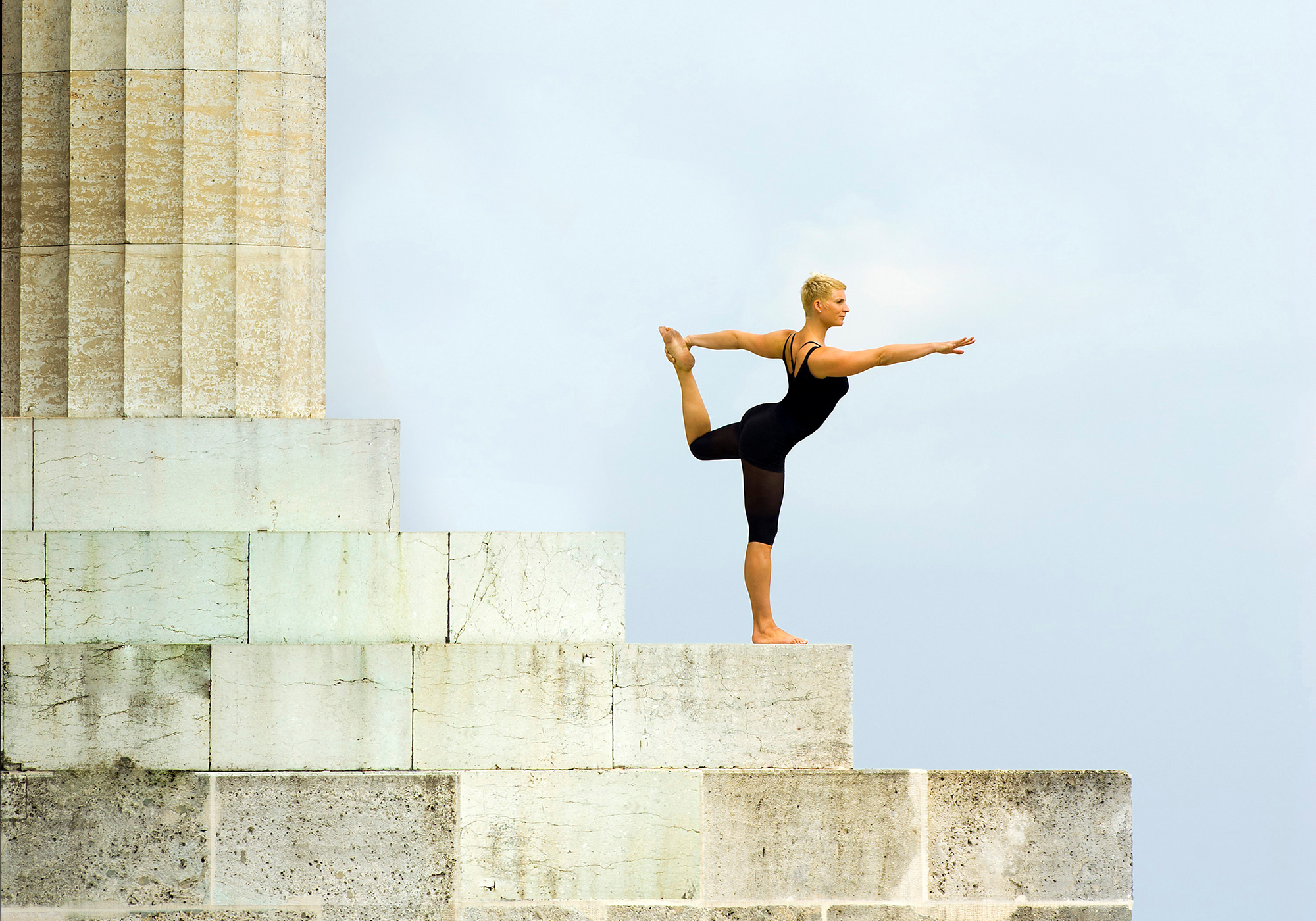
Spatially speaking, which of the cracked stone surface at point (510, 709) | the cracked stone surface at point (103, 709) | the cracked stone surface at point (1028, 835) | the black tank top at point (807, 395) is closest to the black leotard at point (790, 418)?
the black tank top at point (807, 395)

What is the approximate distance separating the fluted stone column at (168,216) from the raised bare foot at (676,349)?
8.52ft

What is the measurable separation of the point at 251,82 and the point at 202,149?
1.98 feet

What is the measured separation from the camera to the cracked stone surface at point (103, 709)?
9.80 metres

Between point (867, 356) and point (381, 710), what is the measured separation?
3.99 meters

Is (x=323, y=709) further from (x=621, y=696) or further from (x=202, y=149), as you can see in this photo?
(x=202, y=149)

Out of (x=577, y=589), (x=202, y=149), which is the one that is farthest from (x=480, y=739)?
(x=202, y=149)

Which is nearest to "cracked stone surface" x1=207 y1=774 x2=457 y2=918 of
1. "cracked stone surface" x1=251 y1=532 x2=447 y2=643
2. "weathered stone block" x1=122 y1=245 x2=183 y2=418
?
"cracked stone surface" x1=251 y1=532 x2=447 y2=643

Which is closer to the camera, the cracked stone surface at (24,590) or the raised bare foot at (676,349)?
the cracked stone surface at (24,590)

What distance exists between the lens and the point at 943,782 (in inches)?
390

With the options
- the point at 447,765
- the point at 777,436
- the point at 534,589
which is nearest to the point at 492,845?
the point at 447,765

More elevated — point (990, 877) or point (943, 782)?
point (943, 782)

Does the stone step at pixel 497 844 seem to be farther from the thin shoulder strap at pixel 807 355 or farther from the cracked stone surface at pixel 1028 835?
the thin shoulder strap at pixel 807 355

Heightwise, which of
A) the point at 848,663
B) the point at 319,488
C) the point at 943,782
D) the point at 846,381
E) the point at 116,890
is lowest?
the point at 116,890

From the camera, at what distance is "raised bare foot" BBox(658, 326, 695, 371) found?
1061 centimetres
